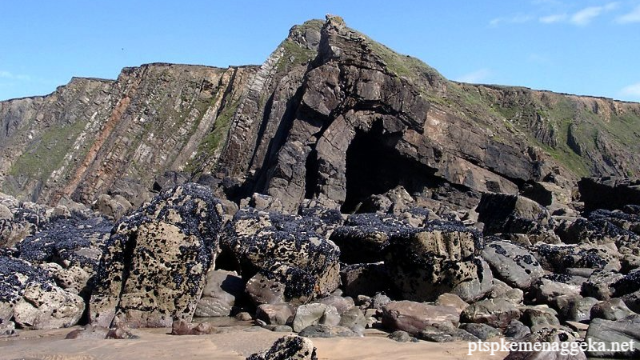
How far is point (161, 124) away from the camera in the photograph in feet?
217

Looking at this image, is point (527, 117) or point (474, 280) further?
point (527, 117)

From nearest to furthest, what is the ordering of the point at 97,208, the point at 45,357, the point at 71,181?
the point at 45,357, the point at 97,208, the point at 71,181

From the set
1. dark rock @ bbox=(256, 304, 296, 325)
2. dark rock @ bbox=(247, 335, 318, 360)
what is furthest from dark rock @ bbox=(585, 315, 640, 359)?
dark rock @ bbox=(256, 304, 296, 325)

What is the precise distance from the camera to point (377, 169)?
43.5 m

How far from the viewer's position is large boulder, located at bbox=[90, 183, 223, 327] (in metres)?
9.75

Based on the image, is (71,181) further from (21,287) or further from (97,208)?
(21,287)

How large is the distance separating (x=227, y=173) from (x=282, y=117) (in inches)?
232

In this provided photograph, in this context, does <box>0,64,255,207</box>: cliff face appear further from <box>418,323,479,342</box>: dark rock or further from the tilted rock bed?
<box>418,323,479,342</box>: dark rock

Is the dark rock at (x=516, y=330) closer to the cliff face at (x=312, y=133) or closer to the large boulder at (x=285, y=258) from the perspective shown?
the large boulder at (x=285, y=258)

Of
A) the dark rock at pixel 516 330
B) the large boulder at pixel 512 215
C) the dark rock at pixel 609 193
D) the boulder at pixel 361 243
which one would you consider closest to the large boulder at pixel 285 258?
the boulder at pixel 361 243

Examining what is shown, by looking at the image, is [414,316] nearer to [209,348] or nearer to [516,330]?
[516,330]

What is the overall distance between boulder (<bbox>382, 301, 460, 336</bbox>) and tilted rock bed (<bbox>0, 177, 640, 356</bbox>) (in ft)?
0.06

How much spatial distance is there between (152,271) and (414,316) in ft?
12.7

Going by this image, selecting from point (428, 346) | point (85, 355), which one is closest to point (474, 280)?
point (428, 346)
